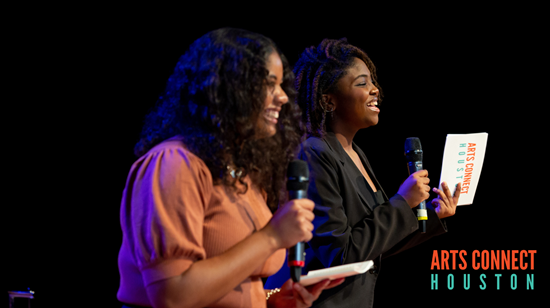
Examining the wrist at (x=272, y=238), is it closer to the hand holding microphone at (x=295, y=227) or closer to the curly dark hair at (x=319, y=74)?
the hand holding microphone at (x=295, y=227)

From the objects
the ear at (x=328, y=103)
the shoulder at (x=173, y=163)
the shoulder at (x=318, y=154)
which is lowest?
the shoulder at (x=318, y=154)

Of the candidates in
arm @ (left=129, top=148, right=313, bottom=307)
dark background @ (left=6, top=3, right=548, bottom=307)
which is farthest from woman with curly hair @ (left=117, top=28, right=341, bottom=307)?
dark background @ (left=6, top=3, right=548, bottom=307)

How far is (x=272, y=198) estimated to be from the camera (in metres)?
1.31

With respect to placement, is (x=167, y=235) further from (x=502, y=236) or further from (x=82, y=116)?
(x=502, y=236)

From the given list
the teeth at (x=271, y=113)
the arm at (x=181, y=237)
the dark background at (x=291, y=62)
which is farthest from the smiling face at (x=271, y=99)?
the dark background at (x=291, y=62)

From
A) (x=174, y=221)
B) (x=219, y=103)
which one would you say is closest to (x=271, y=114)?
(x=219, y=103)

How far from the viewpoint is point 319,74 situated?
1852 mm

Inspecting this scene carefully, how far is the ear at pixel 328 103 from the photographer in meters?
1.84

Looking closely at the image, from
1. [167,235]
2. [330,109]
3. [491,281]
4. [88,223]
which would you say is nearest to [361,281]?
[330,109]

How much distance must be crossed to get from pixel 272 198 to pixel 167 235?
1.56 feet

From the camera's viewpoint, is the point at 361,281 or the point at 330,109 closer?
the point at 361,281

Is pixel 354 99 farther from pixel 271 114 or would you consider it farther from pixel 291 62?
pixel 291 62

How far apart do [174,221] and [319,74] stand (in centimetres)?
111

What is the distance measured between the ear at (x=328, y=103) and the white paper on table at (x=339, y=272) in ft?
2.77
